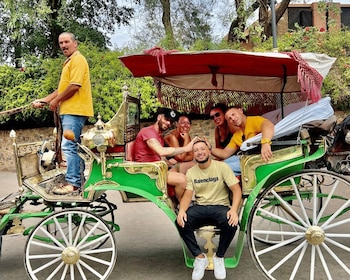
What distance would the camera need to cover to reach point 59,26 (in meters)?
13.8

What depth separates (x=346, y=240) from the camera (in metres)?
4.93

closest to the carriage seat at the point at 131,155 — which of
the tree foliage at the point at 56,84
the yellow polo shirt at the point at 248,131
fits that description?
the yellow polo shirt at the point at 248,131

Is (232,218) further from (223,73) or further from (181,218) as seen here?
(223,73)

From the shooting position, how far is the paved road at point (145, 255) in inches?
166

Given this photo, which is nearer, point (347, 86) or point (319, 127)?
point (319, 127)

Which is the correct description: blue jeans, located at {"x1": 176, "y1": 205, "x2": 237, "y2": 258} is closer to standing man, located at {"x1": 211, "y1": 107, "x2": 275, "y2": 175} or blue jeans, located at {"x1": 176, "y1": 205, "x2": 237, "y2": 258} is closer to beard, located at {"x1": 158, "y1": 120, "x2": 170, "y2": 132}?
standing man, located at {"x1": 211, "y1": 107, "x2": 275, "y2": 175}

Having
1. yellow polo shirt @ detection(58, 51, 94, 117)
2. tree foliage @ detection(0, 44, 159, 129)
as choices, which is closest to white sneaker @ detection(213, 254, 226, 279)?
yellow polo shirt @ detection(58, 51, 94, 117)

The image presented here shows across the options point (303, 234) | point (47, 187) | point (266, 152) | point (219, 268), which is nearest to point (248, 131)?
point (266, 152)

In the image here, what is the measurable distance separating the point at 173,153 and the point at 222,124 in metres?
1.02

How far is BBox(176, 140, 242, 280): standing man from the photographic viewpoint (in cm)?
370

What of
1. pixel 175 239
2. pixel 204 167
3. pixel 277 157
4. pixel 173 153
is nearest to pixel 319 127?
pixel 277 157

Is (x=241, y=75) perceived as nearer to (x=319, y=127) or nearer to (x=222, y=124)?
(x=222, y=124)

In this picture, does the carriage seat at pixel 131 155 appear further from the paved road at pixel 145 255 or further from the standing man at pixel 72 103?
the paved road at pixel 145 255

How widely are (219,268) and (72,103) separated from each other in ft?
6.90
